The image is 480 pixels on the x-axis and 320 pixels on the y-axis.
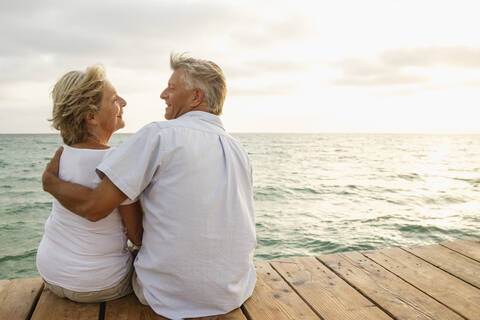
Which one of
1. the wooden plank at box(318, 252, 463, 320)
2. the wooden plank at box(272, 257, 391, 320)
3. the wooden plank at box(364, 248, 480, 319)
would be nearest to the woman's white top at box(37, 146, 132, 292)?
the wooden plank at box(272, 257, 391, 320)

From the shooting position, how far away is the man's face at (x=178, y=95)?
1.77 meters

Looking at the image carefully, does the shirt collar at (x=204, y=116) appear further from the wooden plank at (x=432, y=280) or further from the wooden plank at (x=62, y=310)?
the wooden plank at (x=432, y=280)

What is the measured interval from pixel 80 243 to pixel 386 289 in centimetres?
183

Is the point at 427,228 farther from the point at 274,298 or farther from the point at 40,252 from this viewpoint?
the point at 40,252

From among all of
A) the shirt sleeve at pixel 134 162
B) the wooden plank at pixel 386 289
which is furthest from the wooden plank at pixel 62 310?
the wooden plank at pixel 386 289

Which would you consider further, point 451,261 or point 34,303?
point 451,261

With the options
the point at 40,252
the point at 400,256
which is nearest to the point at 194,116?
the point at 40,252

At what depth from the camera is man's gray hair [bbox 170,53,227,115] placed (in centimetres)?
174

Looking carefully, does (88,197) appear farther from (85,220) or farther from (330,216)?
(330,216)

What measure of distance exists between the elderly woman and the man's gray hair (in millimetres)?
400

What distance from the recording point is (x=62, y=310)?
5.77ft

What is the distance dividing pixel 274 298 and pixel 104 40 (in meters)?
26.1

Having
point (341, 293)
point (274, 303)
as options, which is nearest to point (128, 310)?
point (274, 303)

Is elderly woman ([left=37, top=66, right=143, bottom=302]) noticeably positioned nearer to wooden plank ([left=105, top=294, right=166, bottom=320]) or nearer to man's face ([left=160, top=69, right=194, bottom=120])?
wooden plank ([left=105, top=294, right=166, bottom=320])
